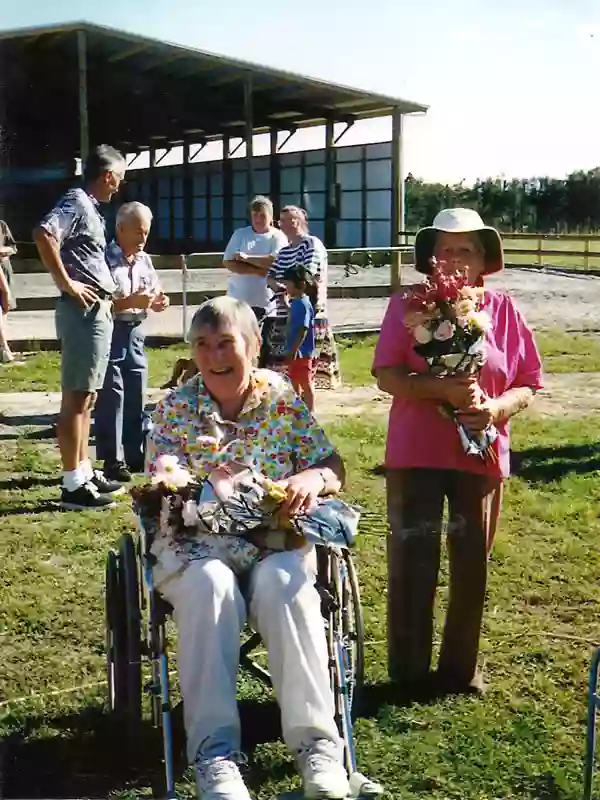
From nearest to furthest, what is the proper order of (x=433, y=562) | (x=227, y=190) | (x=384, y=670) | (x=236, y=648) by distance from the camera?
1. (x=236, y=648)
2. (x=433, y=562)
3. (x=384, y=670)
4. (x=227, y=190)

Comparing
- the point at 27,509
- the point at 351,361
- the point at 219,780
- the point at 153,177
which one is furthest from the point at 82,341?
the point at 351,361

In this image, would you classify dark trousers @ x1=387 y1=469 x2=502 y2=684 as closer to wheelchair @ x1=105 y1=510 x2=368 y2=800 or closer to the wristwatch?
wheelchair @ x1=105 y1=510 x2=368 y2=800

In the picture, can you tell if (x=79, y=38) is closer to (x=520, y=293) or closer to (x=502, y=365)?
(x=502, y=365)

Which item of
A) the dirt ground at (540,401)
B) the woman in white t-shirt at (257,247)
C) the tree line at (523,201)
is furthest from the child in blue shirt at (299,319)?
the tree line at (523,201)

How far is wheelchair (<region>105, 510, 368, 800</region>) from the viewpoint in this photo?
7.21 feet

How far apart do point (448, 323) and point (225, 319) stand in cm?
54

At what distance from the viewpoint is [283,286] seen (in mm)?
5004

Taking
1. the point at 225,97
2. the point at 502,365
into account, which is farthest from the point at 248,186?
the point at 502,365

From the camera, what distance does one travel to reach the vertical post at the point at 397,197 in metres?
2.96

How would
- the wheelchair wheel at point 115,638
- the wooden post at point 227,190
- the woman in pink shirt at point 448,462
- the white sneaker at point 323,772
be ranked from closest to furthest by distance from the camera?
the white sneaker at point 323,772 → the wheelchair wheel at point 115,638 → the woman in pink shirt at point 448,462 → the wooden post at point 227,190

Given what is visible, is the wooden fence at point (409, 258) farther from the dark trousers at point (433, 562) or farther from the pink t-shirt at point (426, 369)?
the dark trousers at point (433, 562)

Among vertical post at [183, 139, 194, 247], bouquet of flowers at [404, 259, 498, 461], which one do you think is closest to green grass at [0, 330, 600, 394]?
vertical post at [183, 139, 194, 247]

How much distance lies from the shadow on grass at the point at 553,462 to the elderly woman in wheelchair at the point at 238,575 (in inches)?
99.7

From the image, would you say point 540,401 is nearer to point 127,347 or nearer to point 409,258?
point 127,347
